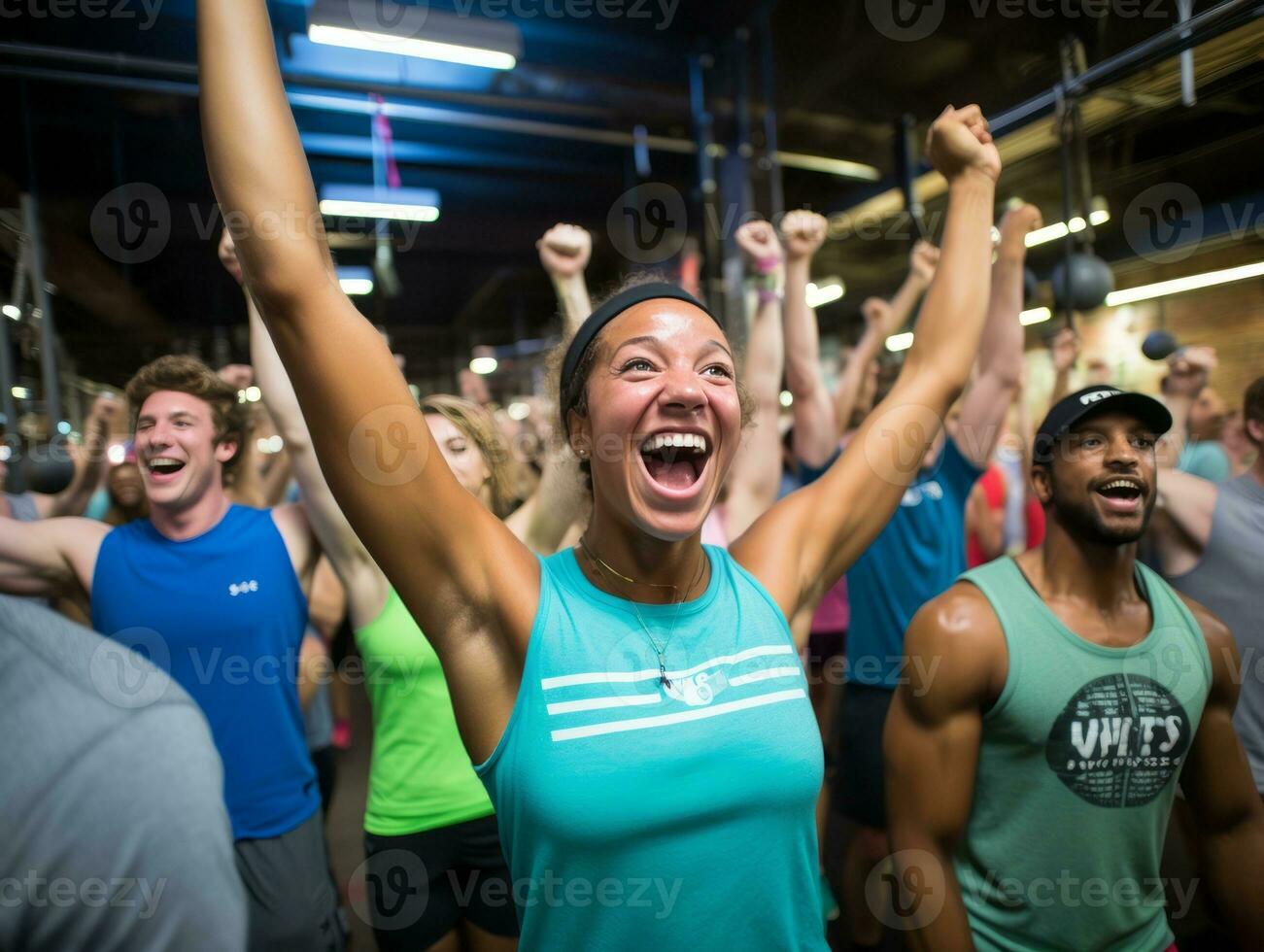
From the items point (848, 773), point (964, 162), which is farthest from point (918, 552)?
point (964, 162)

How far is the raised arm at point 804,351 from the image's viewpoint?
1935mm

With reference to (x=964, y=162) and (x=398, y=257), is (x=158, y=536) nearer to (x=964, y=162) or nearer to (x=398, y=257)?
(x=964, y=162)

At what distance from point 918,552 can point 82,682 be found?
2.51m

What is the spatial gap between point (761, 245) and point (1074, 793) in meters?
1.45

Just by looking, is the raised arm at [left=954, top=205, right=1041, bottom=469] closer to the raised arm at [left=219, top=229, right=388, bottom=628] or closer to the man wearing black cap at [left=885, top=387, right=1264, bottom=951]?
the man wearing black cap at [left=885, top=387, right=1264, bottom=951]

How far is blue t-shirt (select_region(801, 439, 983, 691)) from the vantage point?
8.41 feet

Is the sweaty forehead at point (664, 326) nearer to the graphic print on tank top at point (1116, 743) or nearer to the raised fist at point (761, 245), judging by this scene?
the raised fist at point (761, 245)

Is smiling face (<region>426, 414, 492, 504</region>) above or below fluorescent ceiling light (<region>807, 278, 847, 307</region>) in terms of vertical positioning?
below

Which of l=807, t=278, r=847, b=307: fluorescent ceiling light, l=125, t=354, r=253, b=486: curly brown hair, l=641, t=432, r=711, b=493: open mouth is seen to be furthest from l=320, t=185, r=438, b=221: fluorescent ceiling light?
l=641, t=432, r=711, b=493: open mouth

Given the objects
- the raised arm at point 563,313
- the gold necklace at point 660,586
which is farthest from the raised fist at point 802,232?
the gold necklace at point 660,586

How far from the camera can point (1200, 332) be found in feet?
9.33

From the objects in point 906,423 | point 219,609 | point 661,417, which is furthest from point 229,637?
point 906,423

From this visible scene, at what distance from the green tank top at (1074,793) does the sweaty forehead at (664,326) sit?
88 centimetres

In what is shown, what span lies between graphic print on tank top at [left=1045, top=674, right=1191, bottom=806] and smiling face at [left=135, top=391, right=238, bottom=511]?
2094 millimetres
